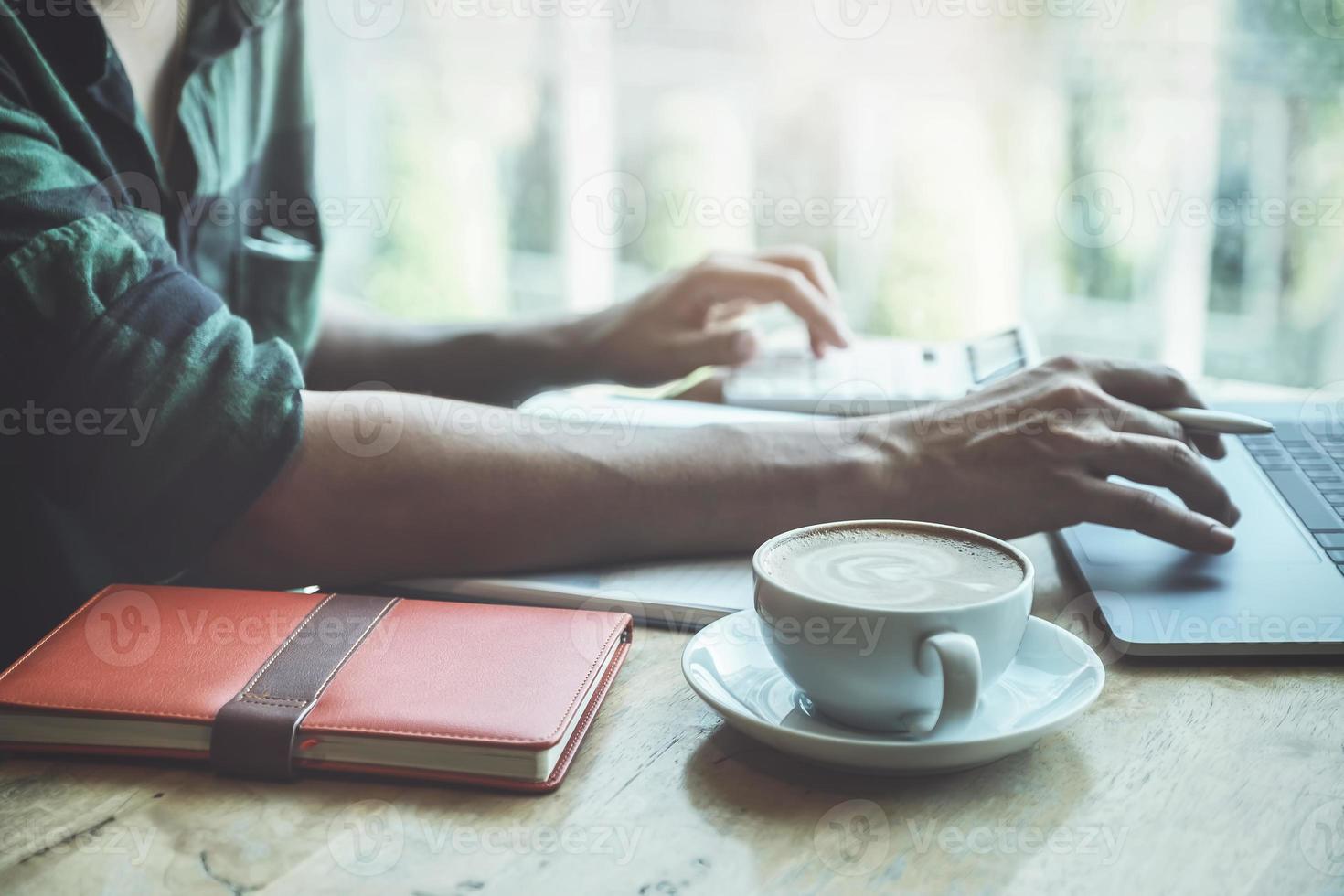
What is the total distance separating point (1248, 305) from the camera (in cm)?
301

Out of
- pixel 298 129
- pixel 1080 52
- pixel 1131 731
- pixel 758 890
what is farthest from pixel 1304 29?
pixel 758 890

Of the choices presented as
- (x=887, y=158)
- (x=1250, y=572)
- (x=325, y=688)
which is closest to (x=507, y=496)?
(x=325, y=688)

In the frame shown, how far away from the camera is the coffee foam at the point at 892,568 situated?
0.48m

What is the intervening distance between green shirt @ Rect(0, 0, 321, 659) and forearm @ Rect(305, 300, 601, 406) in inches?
17.4

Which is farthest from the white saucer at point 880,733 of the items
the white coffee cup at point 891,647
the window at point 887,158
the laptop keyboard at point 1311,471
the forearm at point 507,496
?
the window at point 887,158

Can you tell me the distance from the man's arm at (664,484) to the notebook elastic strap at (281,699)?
0.12 metres

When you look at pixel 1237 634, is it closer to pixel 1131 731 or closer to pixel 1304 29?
pixel 1131 731

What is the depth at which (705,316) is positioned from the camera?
1.16 metres

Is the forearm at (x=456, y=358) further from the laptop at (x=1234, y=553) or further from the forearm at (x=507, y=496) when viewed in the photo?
the forearm at (x=507, y=496)

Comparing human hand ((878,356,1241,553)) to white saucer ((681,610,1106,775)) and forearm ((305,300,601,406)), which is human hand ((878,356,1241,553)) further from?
forearm ((305,300,601,406))

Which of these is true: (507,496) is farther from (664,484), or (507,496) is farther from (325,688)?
(325,688)

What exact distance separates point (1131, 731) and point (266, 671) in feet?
1.31

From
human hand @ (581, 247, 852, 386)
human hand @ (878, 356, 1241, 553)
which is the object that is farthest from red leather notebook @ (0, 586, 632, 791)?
human hand @ (581, 247, 852, 386)

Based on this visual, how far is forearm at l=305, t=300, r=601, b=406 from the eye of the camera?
3.90 feet
